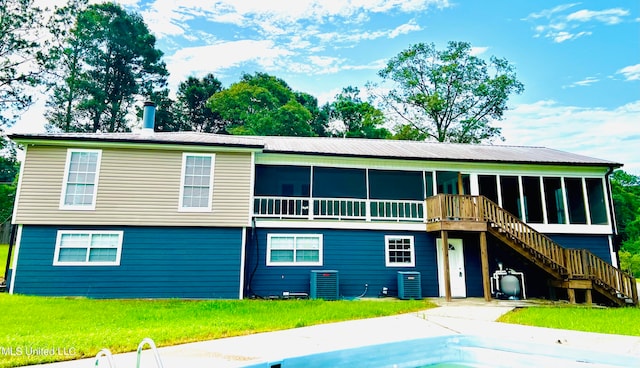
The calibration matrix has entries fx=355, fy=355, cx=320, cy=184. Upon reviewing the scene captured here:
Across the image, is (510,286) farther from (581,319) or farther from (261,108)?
(261,108)

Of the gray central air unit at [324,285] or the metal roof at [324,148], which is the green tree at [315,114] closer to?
the metal roof at [324,148]

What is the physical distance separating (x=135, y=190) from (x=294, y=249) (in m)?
5.01

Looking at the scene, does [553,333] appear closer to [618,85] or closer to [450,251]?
[450,251]

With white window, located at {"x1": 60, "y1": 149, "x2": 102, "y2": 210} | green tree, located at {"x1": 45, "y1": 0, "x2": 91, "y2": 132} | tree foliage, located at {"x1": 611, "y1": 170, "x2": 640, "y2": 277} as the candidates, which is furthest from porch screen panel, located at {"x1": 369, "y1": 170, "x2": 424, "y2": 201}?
green tree, located at {"x1": 45, "y1": 0, "x2": 91, "y2": 132}

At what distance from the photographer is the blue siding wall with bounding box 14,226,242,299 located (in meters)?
9.62

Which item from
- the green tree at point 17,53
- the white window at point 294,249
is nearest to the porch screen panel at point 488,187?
the white window at point 294,249

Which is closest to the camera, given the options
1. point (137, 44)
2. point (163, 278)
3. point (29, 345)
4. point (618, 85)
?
point (29, 345)

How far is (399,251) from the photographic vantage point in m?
11.5

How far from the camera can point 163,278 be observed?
33.0 ft

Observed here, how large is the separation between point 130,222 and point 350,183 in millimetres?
8223

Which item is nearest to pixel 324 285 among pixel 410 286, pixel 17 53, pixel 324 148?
pixel 410 286

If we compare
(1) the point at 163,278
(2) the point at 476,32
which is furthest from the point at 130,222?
(2) the point at 476,32

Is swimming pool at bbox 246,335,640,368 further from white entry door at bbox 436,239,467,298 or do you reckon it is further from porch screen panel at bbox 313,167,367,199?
porch screen panel at bbox 313,167,367,199

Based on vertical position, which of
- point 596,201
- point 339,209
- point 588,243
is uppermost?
point 596,201
